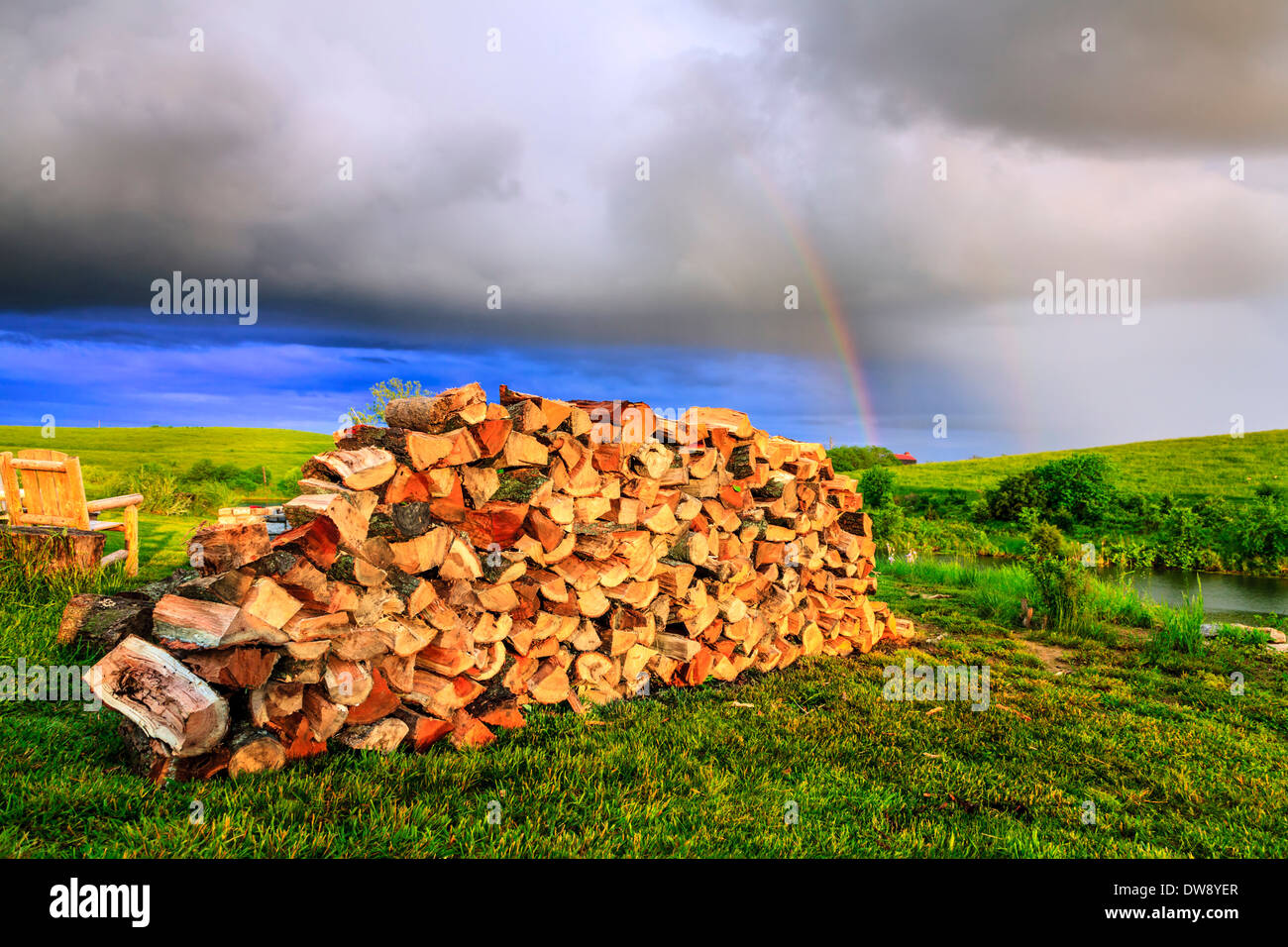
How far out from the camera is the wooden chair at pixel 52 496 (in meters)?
7.61

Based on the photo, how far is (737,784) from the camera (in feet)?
13.4

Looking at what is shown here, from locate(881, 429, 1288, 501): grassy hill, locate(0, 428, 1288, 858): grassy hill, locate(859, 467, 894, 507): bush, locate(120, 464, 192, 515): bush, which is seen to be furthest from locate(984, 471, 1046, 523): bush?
locate(120, 464, 192, 515): bush

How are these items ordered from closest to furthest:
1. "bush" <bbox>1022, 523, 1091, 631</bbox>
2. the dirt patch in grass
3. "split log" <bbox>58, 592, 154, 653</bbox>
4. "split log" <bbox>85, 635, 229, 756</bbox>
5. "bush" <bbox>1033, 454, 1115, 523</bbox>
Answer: "split log" <bbox>85, 635, 229, 756</bbox> → "split log" <bbox>58, 592, 154, 653</bbox> → the dirt patch in grass → "bush" <bbox>1022, 523, 1091, 631</bbox> → "bush" <bbox>1033, 454, 1115, 523</bbox>

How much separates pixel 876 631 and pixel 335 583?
262 inches

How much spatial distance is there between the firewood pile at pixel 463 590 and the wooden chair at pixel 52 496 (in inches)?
120

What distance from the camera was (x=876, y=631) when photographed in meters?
8.32

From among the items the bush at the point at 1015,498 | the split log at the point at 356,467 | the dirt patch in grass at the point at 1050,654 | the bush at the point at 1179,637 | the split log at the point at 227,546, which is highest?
the split log at the point at 356,467

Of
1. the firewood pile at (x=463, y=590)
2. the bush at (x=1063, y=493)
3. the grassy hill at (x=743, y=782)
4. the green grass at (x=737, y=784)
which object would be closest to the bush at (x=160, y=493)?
the grassy hill at (x=743, y=782)

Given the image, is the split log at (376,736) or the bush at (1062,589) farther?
the bush at (1062,589)

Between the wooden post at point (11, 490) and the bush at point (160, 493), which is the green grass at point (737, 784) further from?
the bush at point (160, 493)

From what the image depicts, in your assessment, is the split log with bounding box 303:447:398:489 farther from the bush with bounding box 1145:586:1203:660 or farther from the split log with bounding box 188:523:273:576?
the bush with bounding box 1145:586:1203:660

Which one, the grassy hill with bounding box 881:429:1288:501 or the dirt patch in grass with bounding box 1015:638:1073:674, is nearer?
the dirt patch in grass with bounding box 1015:638:1073:674

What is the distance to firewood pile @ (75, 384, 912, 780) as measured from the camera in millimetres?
3533
